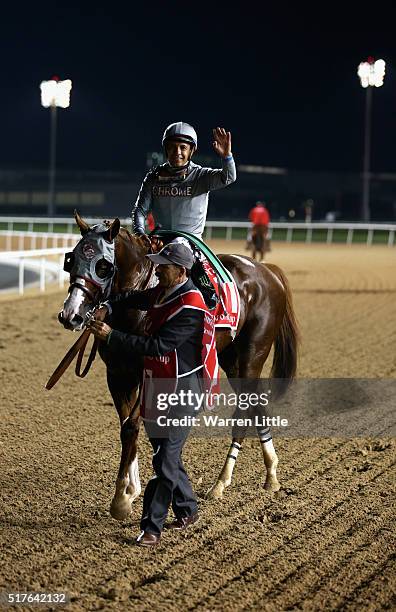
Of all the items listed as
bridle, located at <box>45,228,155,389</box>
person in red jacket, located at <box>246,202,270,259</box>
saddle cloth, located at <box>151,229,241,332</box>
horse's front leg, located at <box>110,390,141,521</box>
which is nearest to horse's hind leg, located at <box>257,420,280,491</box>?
saddle cloth, located at <box>151,229,241,332</box>

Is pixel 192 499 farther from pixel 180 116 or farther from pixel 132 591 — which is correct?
pixel 180 116

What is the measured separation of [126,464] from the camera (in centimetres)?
469

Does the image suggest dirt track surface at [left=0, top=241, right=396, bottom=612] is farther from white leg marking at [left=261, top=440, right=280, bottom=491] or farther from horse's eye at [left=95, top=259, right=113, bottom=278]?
horse's eye at [left=95, top=259, right=113, bottom=278]

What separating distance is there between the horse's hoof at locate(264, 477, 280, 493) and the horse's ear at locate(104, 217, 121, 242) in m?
1.89

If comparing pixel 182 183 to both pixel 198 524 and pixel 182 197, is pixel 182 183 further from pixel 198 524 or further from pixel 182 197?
pixel 198 524

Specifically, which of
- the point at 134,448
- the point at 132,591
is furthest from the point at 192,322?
the point at 132,591

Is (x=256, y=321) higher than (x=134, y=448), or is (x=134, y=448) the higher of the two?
(x=256, y=321)

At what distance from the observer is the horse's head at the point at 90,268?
14.5ft

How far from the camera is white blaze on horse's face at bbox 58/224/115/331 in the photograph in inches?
174

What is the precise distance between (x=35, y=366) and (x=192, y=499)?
5.14 metres

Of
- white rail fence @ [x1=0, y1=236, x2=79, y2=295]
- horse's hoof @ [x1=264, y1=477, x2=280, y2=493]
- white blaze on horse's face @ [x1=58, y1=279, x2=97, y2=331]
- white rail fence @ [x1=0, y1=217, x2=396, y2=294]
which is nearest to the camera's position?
white blaze on horse's face @ [x1=58, y1=279, x2=97, y2=331]

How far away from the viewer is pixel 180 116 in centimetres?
10031

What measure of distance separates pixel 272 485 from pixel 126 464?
1.08 m

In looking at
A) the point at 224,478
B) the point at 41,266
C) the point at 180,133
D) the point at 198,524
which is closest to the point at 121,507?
the point at 198,524
